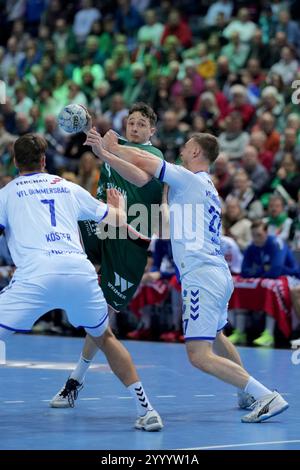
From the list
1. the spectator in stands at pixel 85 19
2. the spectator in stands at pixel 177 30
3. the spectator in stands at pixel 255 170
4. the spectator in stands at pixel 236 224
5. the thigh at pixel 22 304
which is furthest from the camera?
the spectator in stands at pixel 85 19

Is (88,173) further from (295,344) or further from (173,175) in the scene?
(173,175)

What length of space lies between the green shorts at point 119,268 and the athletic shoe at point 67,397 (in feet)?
2.76

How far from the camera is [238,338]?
15648mm

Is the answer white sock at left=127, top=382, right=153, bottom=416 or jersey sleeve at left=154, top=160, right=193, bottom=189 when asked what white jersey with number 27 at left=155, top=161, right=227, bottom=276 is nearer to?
jersey sleeve at left=154, top=160, right=193, bottom=189

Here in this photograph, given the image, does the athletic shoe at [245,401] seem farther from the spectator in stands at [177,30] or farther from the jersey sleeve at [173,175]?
the spectator in stands at [177,30]

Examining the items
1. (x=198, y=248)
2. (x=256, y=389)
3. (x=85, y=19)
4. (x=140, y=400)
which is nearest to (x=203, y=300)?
(x=198, y=248)

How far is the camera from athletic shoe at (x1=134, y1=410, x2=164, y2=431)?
785cm

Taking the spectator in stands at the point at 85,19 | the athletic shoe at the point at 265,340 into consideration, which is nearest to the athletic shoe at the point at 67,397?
the athletic shoe at the point at 265,340

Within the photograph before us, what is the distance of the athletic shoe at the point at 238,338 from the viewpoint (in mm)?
15602

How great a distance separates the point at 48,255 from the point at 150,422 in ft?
4.62

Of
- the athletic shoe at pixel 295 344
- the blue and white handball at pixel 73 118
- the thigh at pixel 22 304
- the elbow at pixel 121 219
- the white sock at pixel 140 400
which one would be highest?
the blue and white handball at pixel 73 118

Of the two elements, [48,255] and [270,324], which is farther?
[270,324]

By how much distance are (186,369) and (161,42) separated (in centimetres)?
1159

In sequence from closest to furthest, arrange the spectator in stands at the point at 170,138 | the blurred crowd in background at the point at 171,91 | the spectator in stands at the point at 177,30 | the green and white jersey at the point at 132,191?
the green and white jersey at the point at 132,191 → the blurred crowd in background at the point at 171,91 → the spectator in stands at the point at 170,138 → the spectator in stands at the point at 177,30
